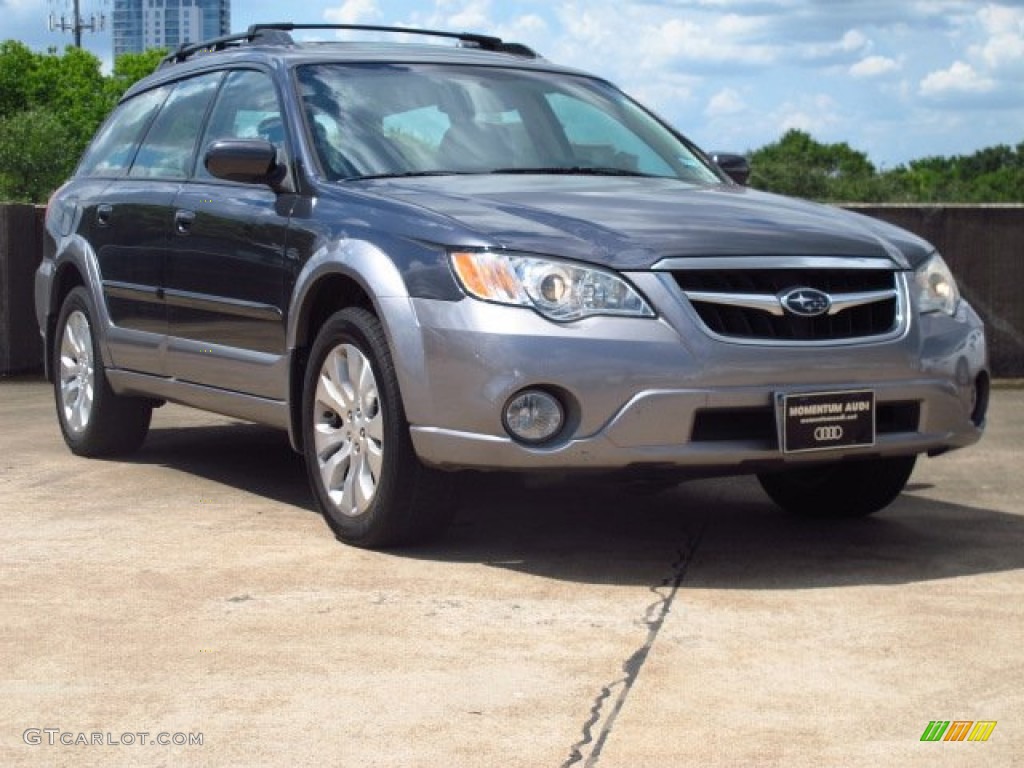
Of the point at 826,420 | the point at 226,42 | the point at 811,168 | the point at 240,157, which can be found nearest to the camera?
the point at 826,420

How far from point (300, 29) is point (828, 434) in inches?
132

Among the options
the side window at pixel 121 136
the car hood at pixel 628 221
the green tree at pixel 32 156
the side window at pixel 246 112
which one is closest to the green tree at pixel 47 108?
the green tree at pixel 32 156

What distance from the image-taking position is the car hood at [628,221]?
6.29m

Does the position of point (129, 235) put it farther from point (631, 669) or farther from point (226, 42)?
point (631, 669)

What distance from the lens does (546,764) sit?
4.20m

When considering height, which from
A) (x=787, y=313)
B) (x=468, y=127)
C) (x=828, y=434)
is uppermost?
(x=468, y=127)

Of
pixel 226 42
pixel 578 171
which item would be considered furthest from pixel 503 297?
pixel 226 42

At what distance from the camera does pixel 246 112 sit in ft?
26.4

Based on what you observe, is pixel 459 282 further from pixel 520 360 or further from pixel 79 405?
pixel 79 405

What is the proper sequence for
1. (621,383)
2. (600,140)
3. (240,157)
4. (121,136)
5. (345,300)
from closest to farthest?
1. (621,383)
2. (345,300)
3. (240,157)
4. (600,140)
5. (121,136)

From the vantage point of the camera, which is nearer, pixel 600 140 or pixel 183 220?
pixel 600 140

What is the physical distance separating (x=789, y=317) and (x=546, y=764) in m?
2.50

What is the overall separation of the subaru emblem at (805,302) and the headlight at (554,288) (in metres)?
A: 0.46

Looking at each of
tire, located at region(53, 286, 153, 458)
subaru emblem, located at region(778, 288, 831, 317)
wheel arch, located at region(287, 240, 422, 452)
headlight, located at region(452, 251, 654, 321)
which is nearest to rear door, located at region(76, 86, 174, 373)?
tire, located at region(53, 286, 153, 458)
